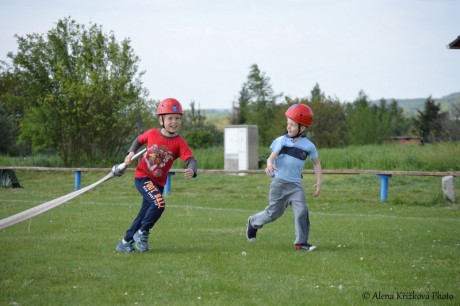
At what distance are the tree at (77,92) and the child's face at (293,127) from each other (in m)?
20.8

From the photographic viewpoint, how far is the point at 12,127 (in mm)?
40344

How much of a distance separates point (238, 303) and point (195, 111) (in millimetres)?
47527

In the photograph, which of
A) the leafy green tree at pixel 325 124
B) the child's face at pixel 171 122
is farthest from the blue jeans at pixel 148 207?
the leafy green tree at pixel 325 124

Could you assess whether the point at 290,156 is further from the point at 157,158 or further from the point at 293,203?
the point at 157,158

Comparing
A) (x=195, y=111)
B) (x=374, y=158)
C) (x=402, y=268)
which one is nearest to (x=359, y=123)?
(x=195, y=111)

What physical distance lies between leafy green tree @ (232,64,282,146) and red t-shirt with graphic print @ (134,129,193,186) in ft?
108

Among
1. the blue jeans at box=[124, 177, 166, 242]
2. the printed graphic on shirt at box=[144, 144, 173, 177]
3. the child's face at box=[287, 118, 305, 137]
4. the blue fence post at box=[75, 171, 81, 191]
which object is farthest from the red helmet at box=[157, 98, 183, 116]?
the blue fence post at box=[75, 171, 81, 191]

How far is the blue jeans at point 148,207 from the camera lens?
9.48m

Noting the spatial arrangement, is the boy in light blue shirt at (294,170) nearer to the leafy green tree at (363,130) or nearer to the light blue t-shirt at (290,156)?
the light blue t-shirt at (290,156)

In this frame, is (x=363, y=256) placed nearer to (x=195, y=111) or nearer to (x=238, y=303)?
(x=238, y=303)

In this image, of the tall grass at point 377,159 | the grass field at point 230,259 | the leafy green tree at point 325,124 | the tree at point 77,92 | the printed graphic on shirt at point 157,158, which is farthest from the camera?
the leafy green tree at point 325,124

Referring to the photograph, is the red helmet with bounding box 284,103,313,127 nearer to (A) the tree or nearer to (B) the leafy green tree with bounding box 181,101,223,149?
(A) the tree

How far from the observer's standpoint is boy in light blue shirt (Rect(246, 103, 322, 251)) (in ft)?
32.6

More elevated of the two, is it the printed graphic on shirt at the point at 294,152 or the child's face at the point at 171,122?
the child's face at the point at 171,122
